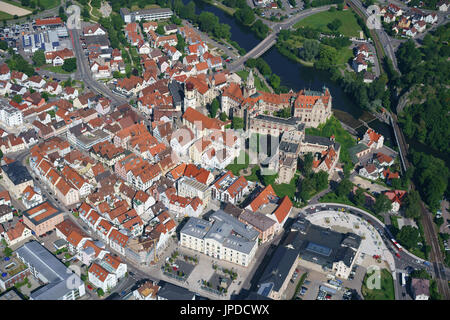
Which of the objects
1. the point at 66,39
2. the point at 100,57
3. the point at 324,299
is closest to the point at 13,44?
the point at 66,39

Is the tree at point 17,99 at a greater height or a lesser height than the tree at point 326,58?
lesser

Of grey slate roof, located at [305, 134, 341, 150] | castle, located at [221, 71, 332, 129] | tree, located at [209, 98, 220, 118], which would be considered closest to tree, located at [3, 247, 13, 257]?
tree, located at [209, 98, 220, 118]

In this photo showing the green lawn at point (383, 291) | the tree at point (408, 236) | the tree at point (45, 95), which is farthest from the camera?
the tree at point (45, 95)

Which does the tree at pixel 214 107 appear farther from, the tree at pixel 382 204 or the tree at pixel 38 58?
the tree at pixel 38 58

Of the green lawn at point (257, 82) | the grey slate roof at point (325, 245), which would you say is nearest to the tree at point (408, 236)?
the grey slate roof at point (325, 245)

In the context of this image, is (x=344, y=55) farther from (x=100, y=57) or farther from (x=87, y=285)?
(x=87, y=285)

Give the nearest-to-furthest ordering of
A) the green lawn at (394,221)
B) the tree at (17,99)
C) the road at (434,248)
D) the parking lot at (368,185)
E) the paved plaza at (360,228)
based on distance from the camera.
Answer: the road at (434,248) → the paved plaza at (360,228) → the green lawn at (394,221) → the parking lot at (368,185) → the tree at (17,99)

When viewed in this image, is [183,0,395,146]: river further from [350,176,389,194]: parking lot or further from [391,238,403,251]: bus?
[391,238,403,251]: bus

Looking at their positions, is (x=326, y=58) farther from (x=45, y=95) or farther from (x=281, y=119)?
(x=45, y=95)
